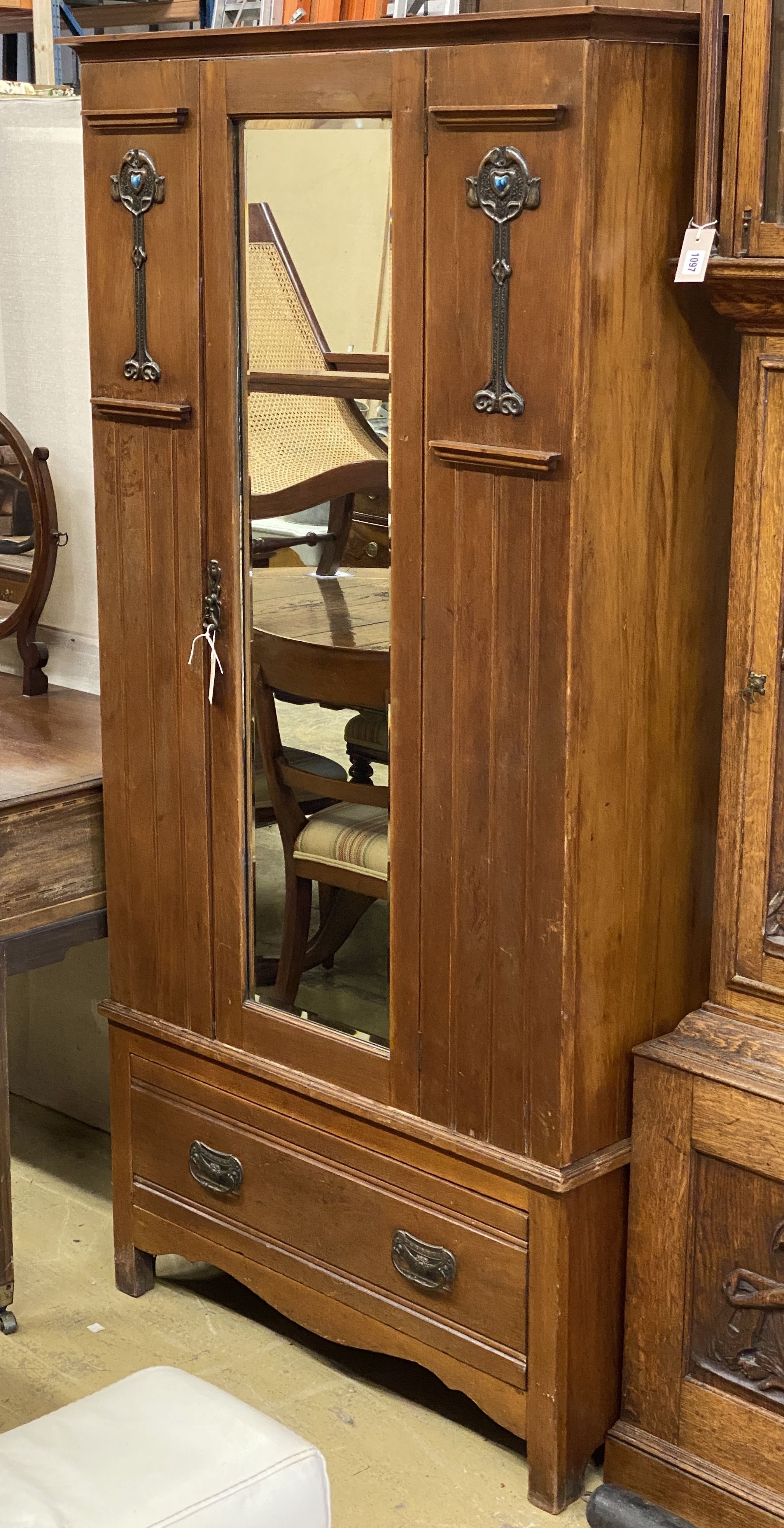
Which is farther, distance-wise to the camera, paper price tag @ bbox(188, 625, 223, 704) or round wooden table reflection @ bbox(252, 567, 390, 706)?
paper price tag @ bbox(188, 625, 223, 704)

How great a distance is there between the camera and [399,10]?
93.0 inches

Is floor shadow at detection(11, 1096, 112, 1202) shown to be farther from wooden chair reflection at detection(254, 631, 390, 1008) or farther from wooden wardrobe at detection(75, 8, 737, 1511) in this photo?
wooden chair reflection at detection(254, 631, 390, 1008)

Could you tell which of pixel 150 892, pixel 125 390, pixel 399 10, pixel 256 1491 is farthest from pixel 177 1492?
pixel 399 10

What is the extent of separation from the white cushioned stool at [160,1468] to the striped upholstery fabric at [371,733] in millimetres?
1028

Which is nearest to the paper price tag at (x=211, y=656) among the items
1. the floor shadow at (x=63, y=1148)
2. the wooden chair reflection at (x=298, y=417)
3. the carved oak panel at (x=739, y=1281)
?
the wooden chair reflection at (x=298, y=417)

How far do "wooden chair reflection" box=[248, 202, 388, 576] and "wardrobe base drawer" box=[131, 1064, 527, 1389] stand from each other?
34.5 inches

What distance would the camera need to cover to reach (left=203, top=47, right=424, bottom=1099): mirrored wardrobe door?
7.03 feet

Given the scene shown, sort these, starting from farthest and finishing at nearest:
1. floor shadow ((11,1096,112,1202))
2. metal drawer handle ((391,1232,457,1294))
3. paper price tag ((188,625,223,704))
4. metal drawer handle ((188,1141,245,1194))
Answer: floor shadow ((11,1096,112,1202)), metal drawer handle ((188,1141,245,1194)), paper price tag ((188,625,223,704)), metal drawer handle ((391,1232,457,1294))

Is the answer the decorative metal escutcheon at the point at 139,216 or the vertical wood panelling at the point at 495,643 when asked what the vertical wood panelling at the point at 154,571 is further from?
the vertical wood panelling at the point at 495,643

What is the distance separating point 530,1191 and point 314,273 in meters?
1.22

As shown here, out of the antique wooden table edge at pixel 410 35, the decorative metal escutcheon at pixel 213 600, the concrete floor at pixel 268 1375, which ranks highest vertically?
the antique wooden table edge at pixel 410 35

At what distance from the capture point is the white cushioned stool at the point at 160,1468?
4.08 ft

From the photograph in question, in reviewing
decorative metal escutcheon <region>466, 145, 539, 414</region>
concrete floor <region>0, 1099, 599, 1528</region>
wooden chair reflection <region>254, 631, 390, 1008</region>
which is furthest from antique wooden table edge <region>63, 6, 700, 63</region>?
concrete floor <region>0, 1099, 599, 1528</region>

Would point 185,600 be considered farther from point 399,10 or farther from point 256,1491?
point 256,1491
